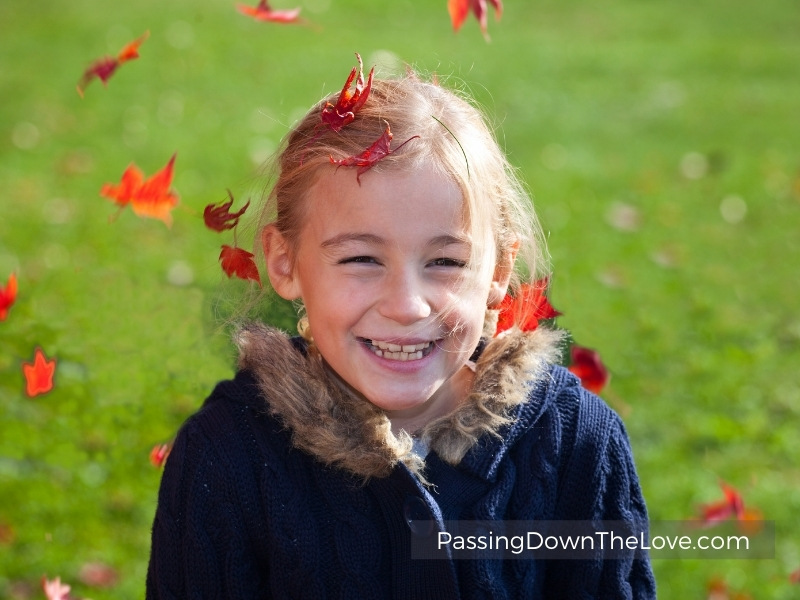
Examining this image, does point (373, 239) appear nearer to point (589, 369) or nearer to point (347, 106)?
point (347, 106)

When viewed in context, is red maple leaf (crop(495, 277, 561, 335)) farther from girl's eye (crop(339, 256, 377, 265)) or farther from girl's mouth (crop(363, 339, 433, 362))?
girl's eye (crop(339, 256, 377, 265))

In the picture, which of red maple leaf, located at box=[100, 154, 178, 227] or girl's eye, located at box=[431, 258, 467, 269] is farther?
red maple leaf, located at box=[100, 154, 178, 227]

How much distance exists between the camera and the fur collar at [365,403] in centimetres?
207

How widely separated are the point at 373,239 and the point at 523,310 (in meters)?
0.52

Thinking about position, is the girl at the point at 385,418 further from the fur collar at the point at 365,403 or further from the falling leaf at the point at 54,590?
the falling leaf at the point at 54,590

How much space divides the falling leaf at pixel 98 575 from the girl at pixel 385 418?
0.91 meters

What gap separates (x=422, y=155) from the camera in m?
2.00

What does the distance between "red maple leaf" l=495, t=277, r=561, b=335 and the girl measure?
0.10 m

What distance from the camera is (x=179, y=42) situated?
26.3ft

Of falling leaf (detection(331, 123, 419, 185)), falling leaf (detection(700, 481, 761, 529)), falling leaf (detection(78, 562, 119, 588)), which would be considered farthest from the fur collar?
falling leaf (detection(700, 481, 761, 529))

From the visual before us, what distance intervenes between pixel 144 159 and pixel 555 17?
4.90 m

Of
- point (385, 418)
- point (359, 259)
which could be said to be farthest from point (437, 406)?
point (359, 259)

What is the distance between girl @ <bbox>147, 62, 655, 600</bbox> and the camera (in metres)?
2.01

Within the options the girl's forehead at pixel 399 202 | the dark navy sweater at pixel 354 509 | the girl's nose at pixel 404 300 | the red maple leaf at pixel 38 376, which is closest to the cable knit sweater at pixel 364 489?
the dark navy sweater at pixel 354 509
